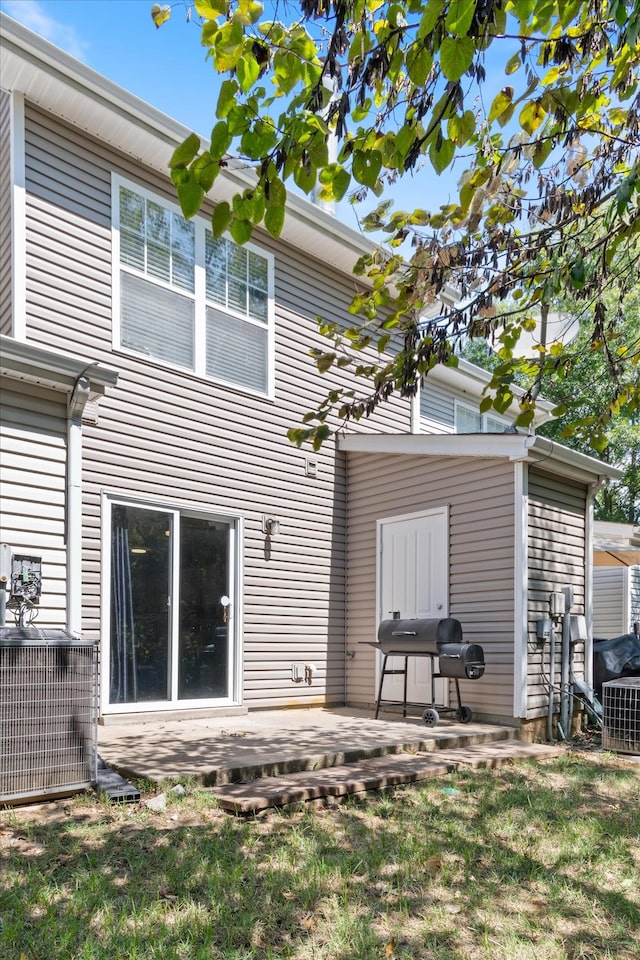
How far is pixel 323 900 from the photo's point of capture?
10.8ft

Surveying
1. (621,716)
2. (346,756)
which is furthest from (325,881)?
(621,716)

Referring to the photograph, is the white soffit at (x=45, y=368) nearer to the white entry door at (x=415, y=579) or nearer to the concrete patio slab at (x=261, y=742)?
the concrete patio slab at (x=261, y=742)

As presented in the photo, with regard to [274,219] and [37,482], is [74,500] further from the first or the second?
[274,219]

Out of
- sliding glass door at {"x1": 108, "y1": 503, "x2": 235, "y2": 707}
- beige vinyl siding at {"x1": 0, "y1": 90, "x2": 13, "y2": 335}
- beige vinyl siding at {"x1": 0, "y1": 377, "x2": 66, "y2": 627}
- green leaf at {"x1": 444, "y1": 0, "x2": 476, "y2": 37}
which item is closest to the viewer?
green leaf at {"x1": 444, "y1": 0, "x2": 476, "y2": 37}

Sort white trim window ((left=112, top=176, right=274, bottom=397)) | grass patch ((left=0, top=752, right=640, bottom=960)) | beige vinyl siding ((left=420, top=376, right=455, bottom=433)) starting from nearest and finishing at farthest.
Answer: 1. grass patch ((left=0, top=752, right=640, bottom=960))
2. white trim window ((left=112, top=176, right=274, bottom=397))
3. beige vinyl siding ((left=420, top=376, right=455, bottom=433))

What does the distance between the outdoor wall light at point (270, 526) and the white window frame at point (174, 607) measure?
33cm

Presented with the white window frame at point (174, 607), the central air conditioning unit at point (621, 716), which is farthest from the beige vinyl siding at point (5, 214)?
the central air conditioning unit at point (621, 716)

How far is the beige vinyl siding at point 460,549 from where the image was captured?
24.6 ft

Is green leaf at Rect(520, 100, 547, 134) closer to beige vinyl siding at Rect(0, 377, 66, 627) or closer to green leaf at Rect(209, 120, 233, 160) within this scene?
green leaf at Rect(209, 120, 233, 160)

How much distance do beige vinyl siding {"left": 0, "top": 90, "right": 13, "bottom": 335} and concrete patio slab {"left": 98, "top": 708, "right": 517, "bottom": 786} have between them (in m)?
3.53

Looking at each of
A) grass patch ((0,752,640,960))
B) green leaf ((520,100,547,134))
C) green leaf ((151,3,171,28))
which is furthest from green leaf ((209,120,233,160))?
grass patch ((0,752,640,960))

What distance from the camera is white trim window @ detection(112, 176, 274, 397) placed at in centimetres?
745

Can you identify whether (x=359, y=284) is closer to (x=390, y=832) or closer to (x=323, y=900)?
(x=390, y=832)

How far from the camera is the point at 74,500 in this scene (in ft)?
17.7
